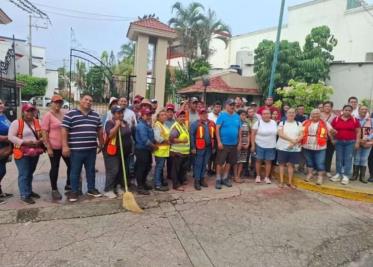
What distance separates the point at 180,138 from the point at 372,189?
3887 mm

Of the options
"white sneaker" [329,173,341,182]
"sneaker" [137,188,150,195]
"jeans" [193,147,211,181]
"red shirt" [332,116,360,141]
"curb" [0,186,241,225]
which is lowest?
"curb" [0,186,241,225]

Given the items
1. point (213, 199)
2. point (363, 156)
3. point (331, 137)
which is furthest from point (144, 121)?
point (363, 156)

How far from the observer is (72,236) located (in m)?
4.66

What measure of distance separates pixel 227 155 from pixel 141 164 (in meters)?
1.74

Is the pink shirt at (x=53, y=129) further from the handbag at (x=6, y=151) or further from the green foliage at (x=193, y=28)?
the green foliage at (x=193, y=28)

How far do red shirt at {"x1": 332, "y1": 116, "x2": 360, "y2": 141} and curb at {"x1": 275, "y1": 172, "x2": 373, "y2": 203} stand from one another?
40.7 inches

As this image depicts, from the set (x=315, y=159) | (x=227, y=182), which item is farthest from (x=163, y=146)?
(x=315, y=159)

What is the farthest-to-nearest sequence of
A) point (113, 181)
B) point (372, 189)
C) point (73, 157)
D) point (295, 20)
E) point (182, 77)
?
point (182, 77) < point (295, 20) < point (372, 189) < point (113, 181) < point (73, 157)

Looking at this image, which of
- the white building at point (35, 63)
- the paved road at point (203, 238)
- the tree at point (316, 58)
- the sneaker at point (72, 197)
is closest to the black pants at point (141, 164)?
the paved road at point (203, 238)

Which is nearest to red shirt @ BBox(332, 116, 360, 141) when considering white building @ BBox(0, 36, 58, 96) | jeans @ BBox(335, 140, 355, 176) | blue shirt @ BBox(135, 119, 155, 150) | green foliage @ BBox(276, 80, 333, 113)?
jeans @ BBox(335, 140, 355, 176)

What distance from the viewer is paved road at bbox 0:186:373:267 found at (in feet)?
13.7

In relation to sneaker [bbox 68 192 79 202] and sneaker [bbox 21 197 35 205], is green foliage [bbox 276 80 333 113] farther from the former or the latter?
sneaker [bbox 21 197 35 205]

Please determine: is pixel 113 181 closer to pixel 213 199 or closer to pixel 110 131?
pixel 110 131

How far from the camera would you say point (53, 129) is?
568 centimetres
